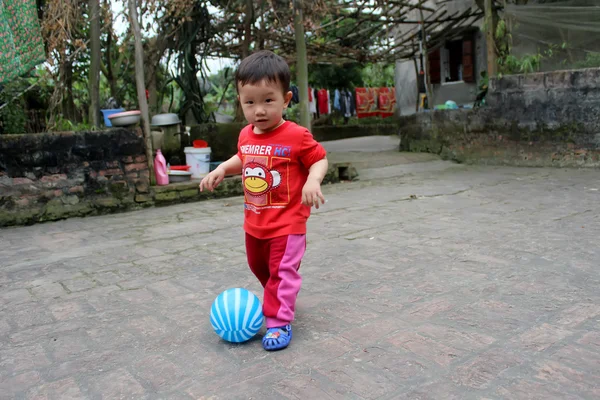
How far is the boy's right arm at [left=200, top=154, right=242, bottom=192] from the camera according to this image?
263 cm

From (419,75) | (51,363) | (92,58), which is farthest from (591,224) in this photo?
(419,75)

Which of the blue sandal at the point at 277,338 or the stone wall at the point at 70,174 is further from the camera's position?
the stone wall at the point at 70,174

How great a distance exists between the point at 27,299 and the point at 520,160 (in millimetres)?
7521

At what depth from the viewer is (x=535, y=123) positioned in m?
8.21

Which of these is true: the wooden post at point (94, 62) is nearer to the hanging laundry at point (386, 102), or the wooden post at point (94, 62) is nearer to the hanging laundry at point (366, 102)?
the hanging laundry at point (366, 102)

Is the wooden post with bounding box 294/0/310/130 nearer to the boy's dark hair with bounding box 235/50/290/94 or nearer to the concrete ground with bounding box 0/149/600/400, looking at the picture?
the concrete ground with bounding box 0/149/600/400

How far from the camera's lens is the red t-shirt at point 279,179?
246 centimetres

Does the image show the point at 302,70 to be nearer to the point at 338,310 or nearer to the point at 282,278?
the point at 338,310

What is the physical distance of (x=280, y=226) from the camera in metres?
2.44

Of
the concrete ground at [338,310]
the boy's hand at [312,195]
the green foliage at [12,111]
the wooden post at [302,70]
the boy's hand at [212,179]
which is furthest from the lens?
the wooden post at [302,70]

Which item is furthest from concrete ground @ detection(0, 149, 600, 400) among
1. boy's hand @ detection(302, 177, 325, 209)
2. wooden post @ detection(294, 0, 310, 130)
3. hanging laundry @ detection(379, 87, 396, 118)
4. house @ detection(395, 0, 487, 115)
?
hanging laundry @ detection(379, 87, 396, 118)

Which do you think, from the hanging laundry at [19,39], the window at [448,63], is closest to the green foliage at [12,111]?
the hanging laundry at [19,39]

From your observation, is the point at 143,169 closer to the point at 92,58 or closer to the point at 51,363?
the point at 92,58

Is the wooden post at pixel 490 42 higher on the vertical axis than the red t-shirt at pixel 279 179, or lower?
higher
